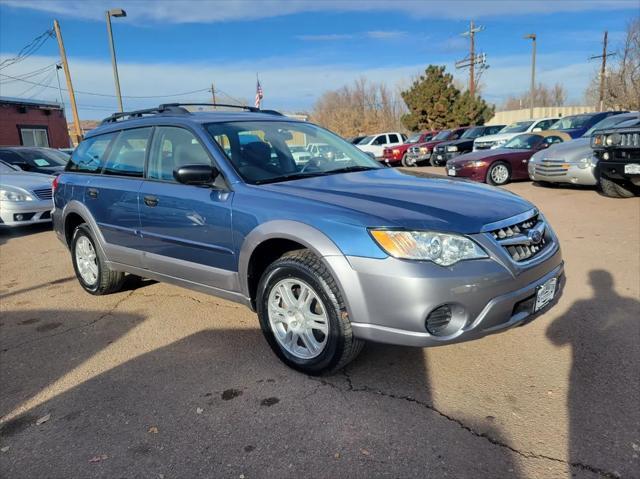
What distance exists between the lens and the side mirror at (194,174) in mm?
3180

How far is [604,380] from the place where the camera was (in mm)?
2922

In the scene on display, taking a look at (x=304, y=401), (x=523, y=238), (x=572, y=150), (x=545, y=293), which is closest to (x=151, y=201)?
(x=304, y=401)

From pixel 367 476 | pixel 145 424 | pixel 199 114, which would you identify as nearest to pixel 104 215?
pixel 199 114

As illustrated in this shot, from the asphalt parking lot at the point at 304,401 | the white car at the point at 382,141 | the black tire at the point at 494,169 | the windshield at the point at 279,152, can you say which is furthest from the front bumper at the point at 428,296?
the white car at the point at 382,141

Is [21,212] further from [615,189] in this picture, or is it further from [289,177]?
[615,189]

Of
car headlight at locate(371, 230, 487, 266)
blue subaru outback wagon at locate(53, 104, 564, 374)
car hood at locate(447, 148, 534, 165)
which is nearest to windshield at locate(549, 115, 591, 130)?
car hood at locate(447, 148, 534, 165)

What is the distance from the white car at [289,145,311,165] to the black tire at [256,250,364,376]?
1000mm

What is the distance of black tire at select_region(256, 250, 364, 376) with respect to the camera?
Result: 280cm

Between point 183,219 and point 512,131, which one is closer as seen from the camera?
point 183,219

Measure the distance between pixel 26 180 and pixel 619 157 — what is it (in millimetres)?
10207

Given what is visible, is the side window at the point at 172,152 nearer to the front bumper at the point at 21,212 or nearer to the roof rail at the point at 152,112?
the roof rail at the point at 152,112

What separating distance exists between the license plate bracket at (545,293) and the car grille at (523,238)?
190 millimetres

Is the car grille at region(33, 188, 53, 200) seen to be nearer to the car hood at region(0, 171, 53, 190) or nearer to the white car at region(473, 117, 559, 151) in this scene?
the car hood at region(0, 171, 53, 190)

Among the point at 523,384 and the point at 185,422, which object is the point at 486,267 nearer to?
the point at 523,384
